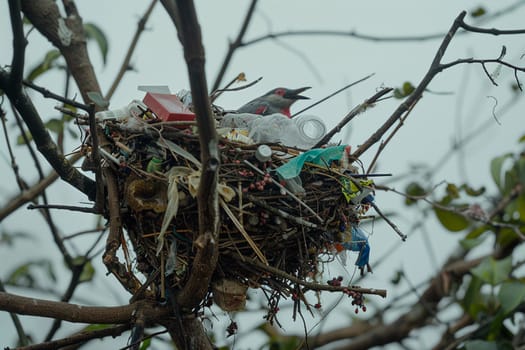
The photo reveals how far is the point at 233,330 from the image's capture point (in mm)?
2828

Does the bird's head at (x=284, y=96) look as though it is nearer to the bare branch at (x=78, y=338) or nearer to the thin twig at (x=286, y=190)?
the thin twig at (x=286, y=190)

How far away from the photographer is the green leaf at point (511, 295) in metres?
3.76

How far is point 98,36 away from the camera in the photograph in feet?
13.2

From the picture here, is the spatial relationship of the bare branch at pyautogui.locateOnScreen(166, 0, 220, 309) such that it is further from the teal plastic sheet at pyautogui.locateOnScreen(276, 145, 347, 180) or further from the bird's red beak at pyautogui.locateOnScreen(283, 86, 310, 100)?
the bird's red beak at pyautogui.locateOnScreen(283, 86, 310, 100)

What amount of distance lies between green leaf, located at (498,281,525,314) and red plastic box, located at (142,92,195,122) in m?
1.96

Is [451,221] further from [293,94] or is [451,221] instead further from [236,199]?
[236,199]

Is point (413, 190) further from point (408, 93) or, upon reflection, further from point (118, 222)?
point (118, 222)

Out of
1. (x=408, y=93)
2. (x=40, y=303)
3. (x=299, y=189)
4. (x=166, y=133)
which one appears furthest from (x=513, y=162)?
(x=40, y=303)

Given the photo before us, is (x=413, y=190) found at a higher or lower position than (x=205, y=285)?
higher

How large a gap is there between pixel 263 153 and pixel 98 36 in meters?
1.71

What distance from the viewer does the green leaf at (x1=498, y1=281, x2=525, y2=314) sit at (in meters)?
3.76

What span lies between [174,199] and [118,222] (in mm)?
256

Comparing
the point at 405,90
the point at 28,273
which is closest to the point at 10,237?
the point at 28,273

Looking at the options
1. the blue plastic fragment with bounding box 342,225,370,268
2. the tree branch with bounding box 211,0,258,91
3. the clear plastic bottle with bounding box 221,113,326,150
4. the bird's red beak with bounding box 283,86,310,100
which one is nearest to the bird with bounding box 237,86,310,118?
the bird's red beak with bounding box 283,86,310,100
